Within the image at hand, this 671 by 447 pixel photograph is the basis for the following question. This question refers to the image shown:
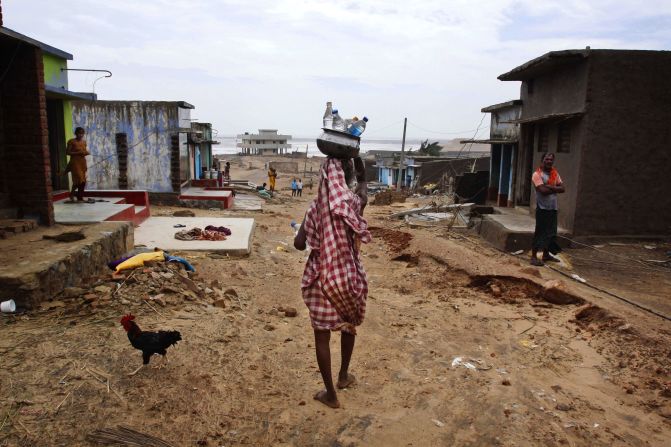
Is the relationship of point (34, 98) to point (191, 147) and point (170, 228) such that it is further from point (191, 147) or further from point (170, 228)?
point (191, 147)

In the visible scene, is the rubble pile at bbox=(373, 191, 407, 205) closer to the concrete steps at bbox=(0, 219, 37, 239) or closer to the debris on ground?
the concrete steps at bbox=(0, 219, 37, 239)

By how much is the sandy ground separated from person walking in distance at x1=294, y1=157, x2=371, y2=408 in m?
0.52

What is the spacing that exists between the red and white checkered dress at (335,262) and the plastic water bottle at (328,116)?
28 cm

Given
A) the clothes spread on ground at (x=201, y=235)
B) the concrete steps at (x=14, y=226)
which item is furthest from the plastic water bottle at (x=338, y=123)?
the clothes spread on ground at (x=201, y=235)

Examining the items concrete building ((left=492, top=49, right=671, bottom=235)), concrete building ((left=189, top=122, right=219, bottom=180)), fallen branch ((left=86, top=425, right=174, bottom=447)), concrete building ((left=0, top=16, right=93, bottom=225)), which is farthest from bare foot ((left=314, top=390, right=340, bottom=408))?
concrete building ((left=189, top=122, right=219, bottom=180))

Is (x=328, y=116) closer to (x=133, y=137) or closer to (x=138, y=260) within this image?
(x=138, y=260)

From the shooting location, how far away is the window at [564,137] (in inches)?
454

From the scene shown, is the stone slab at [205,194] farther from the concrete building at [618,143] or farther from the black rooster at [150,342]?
the black rooster at [150,342]

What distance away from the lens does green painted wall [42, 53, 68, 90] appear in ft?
34.7

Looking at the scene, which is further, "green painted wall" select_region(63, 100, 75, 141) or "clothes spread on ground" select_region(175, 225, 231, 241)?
"green painted wall" select_region(63, 100, 75, 141)

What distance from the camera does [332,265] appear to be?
3123 mm

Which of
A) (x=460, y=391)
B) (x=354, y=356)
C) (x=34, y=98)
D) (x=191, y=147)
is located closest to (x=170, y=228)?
(x=34, y=98)

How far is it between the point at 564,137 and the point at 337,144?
33.0ft

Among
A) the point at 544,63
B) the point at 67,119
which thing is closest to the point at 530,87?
the point at 544,63
